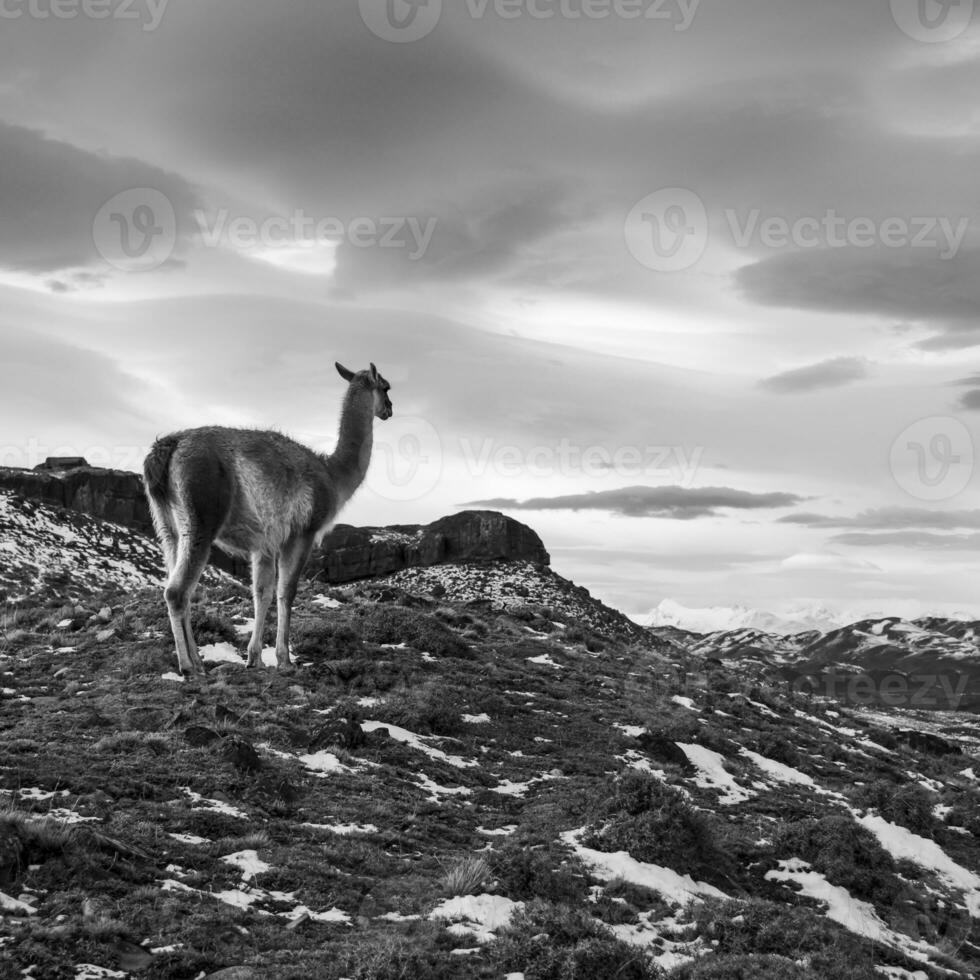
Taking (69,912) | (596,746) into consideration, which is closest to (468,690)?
(596,746)

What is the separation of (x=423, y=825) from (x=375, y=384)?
33.6 feet

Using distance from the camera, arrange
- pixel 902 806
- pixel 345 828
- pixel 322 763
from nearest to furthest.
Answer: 1. pixel 345 828
2. pixel 322 763
3. pixel 902 806

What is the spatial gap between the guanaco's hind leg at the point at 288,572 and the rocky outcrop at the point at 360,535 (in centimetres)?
8703

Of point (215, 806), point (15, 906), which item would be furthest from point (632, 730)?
point (15, 906)

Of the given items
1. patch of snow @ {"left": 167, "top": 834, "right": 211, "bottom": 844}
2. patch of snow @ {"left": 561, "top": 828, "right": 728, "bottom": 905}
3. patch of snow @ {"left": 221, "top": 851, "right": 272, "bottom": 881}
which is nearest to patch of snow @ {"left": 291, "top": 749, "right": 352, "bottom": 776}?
patch of snow @ {"left": 167, "top": 834, "right": 211, "bottom": 844}

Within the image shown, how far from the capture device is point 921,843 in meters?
14.3

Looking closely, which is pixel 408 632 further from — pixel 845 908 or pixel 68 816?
pixel 68 816

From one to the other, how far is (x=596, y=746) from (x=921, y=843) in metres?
5.36

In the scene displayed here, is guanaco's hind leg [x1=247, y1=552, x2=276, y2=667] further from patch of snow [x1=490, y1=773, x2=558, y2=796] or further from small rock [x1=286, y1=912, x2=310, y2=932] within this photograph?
small rock [x1=286, y1=912, x2=310, y2=932]

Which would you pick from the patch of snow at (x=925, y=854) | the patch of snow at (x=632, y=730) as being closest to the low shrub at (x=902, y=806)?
the patch of snow at (x=925, y=854)

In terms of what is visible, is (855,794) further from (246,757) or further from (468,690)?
(246,757)

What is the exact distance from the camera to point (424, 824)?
10.6 m

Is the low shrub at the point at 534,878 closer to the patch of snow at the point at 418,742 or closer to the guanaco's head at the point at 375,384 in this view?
the patch of snow at the point at 418,742

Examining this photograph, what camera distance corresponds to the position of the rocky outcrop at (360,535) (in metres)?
104
